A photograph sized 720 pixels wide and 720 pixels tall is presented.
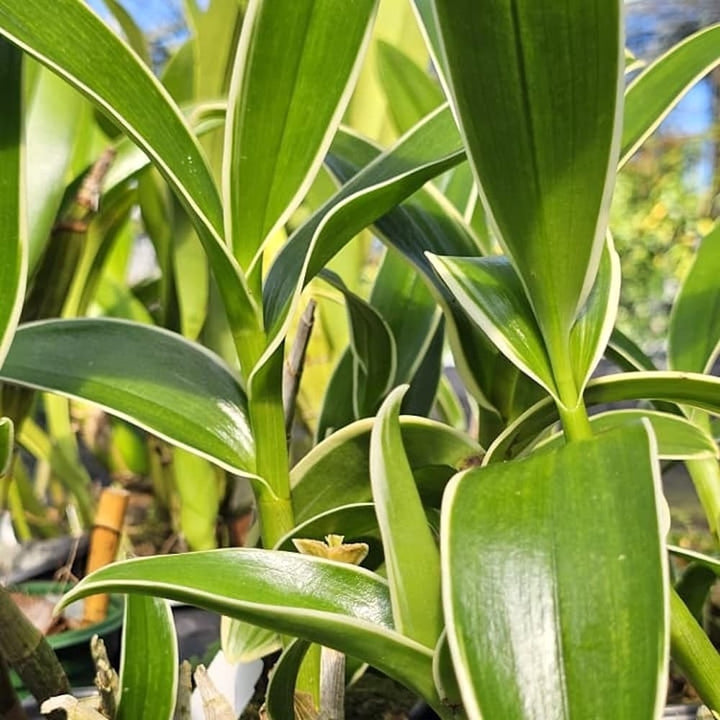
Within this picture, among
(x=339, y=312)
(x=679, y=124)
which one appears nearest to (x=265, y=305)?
(x=339, y=312)

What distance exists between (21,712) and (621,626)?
31 cm

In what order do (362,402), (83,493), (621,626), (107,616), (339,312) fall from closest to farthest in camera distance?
1. (621,626)
2. (362,402)
3. (107,616)
4. (339,312)
5. (83,493)

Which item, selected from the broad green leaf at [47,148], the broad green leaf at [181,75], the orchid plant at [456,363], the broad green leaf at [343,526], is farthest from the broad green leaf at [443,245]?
the broad green leaf at [181,75]

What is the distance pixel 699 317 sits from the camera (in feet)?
1.70

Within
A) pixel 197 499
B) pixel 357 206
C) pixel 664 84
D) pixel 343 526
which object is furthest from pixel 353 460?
pixel 197 499

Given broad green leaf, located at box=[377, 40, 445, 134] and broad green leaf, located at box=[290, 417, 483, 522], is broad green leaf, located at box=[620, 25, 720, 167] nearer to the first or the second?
broad green leaf, located at box=[290, 417, 483, 522]

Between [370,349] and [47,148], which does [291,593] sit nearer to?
[370,349]

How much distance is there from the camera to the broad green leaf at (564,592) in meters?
0.19

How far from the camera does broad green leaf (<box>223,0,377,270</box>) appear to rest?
1.13 feet

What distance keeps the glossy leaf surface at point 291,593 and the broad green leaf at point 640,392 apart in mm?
96

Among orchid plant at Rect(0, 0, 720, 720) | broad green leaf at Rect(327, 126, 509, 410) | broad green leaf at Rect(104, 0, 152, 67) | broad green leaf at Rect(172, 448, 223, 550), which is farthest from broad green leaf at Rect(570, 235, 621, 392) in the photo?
broad green leaf at Rect(104, 0, 152, 67)

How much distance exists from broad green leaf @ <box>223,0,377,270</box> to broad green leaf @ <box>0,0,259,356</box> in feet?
0.05

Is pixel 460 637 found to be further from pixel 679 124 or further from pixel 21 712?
pixel 679 124

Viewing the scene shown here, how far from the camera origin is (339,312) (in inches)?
32.9
